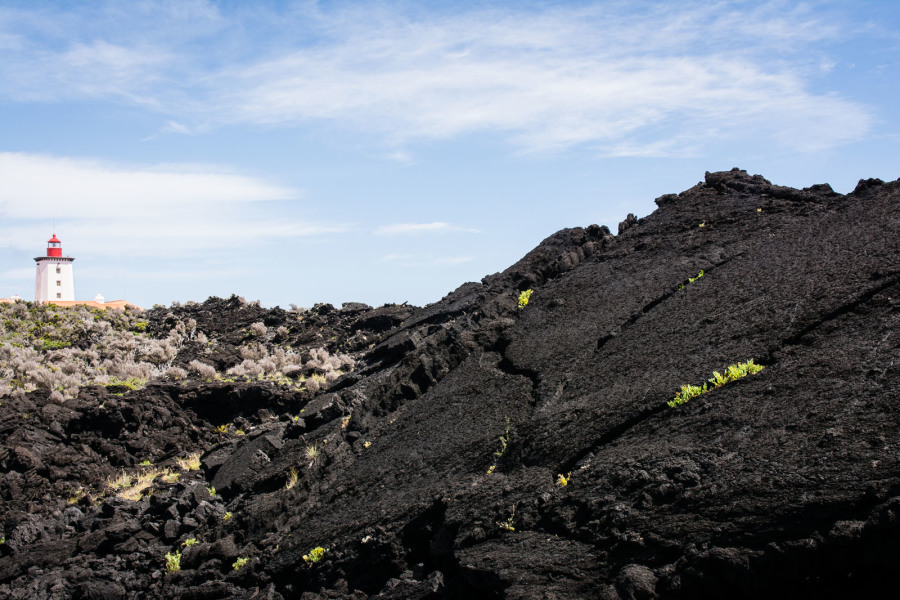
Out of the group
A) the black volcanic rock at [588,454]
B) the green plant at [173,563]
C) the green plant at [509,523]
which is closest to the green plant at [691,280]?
the black volcanic rock at [588,454]

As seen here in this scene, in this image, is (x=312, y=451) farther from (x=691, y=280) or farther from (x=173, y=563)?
(x=691, y=280)

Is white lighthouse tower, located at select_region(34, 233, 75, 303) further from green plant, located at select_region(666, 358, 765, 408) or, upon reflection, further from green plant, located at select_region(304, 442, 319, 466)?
green plant, located at select_region(666, 358, 765, 408)

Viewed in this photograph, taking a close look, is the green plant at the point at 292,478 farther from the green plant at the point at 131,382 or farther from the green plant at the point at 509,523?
the green plant at the point at 131,382

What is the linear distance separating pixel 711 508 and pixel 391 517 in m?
4.46

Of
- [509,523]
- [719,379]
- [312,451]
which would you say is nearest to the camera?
[509,523]

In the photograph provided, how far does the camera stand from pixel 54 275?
75188 mm

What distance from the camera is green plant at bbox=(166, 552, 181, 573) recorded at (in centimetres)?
1209

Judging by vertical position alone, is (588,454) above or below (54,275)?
below

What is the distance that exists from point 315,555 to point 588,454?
3.98 metres

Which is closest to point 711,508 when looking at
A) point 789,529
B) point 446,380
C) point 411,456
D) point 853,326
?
point 789,529

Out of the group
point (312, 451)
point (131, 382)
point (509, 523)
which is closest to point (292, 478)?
point (312, 451)

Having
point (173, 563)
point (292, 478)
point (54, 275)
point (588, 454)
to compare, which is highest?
point (54, 275)

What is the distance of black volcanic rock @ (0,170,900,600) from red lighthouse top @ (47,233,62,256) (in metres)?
63.4

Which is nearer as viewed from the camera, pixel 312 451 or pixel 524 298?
pixel 312 451
